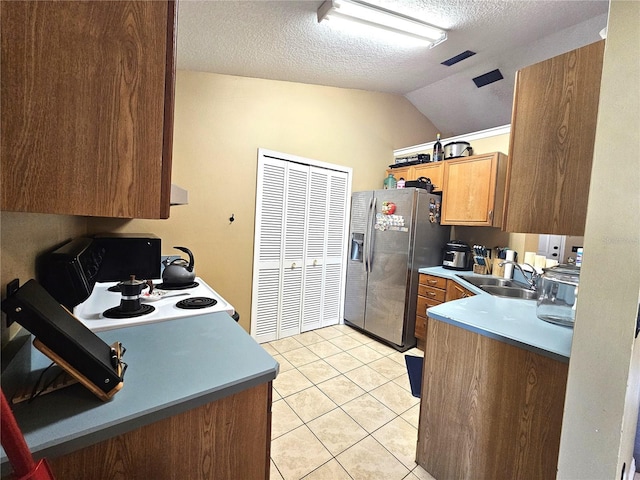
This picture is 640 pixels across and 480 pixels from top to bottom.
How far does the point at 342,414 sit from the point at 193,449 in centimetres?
147

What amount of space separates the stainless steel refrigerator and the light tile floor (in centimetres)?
33

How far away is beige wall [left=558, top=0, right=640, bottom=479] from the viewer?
73cm

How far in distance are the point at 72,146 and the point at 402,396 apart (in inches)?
96.8

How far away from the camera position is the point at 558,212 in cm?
120

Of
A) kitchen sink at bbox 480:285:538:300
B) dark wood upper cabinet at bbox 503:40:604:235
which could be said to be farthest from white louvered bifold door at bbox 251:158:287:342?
dark wood upper cabinet at bbox 503:40:604:235

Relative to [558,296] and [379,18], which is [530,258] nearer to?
[558,296]

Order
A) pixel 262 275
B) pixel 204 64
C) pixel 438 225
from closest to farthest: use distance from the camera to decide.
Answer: pixel 204 64 → pixel 262 275 → pixel 438 225

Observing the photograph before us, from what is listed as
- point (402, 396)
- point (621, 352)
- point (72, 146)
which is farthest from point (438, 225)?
point (72, 146)

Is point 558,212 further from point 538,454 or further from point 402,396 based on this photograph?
point 402,396

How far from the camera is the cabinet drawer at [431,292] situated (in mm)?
2859

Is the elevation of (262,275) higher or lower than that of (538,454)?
higher

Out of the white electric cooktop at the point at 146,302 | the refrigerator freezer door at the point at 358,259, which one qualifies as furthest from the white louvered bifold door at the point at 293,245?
the white electric cooktop at the point at 146,302

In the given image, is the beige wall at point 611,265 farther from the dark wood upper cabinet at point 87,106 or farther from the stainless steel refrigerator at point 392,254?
the stainless steel refrigerator at point 392,254

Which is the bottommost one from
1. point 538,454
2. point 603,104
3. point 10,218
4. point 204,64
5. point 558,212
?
point 538,454
